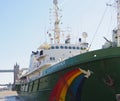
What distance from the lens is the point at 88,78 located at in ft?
48.1

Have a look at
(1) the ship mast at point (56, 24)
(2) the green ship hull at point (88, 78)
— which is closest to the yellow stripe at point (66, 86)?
(2) the green ship hull at point (88, 78)

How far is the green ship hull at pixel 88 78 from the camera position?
13.9 m

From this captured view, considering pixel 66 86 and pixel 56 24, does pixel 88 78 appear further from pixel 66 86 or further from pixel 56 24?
pixel 56 24

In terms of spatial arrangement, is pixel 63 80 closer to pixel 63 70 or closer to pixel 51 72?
pixel 63 70

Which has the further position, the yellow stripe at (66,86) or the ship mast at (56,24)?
the ship mast at (56,24)

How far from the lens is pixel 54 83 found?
53.3 feet

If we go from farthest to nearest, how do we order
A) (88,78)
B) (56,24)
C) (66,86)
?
1. (56,24)
2. (66,86)
3. (88,78)

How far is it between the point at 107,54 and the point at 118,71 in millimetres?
829

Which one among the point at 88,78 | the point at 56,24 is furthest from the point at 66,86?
the point at 56,24

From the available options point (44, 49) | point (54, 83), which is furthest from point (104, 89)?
point (44, 49)

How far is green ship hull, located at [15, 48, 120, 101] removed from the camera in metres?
13.9

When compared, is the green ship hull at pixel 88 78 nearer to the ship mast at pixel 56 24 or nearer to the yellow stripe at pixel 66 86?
the yellow stripe at pixel 66 86

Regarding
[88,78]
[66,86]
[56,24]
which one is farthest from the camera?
[56,24]

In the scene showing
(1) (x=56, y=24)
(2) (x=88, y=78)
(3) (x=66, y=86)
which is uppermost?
(1) (x=56, y=24)
